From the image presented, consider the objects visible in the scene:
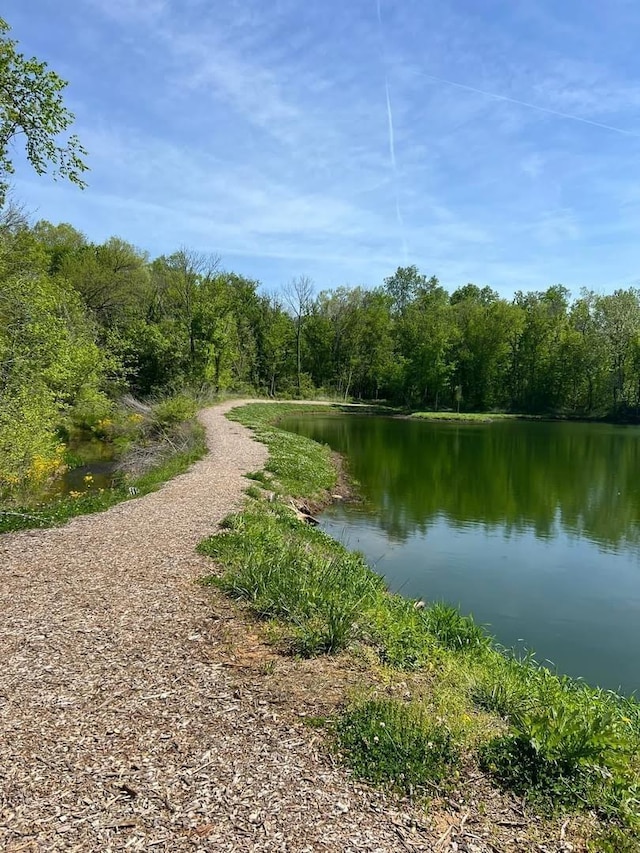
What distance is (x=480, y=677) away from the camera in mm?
5465

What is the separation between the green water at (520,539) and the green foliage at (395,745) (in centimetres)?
401

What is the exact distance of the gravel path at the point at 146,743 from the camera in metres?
3.27

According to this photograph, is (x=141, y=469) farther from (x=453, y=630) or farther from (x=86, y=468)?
(x=453, y=630)

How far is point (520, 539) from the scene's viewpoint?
13758 mm

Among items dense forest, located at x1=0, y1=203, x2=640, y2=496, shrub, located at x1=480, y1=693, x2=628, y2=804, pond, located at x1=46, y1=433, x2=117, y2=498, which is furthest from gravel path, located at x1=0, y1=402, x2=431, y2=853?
dense forest, located at x1=0, y1=203, x2=640, y2=496

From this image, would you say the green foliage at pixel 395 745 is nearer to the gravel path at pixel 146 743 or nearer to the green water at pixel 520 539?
the gravel path at pixel 146 743

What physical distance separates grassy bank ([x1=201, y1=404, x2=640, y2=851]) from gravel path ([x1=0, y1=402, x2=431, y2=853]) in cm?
50

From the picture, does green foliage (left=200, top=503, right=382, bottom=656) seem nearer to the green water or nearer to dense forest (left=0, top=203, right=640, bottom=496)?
the green water

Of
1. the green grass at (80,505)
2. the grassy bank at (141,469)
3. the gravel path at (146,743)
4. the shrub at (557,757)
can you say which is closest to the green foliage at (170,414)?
the grassy bank at (141,469)

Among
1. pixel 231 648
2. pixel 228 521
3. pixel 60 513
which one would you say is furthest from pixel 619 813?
pixel 60 513

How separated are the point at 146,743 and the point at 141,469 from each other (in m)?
15.8

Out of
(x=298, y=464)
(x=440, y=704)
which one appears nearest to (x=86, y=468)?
(x=298, y=464)

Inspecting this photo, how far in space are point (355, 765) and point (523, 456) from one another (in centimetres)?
2694

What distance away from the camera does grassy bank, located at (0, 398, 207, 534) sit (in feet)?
36.1
